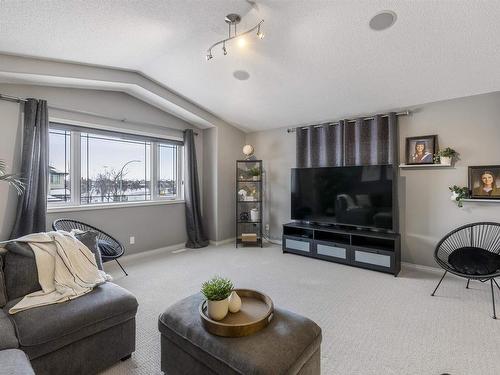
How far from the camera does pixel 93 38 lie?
2.58 m

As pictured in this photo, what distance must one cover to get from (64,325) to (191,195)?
3.23 m

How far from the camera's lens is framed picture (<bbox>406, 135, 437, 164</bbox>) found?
343 cm

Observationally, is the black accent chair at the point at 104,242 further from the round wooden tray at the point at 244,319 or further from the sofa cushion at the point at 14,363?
the round wooden tray at the point at 244,319

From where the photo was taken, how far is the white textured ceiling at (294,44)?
7.23ft

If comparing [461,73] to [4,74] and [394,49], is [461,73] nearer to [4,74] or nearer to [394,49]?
[394,49]

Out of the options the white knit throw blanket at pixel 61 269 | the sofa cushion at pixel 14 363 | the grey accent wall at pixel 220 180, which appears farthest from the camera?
the grey accent wall at pixel 220 180

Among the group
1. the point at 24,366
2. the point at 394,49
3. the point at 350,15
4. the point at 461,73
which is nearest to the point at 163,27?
the point at 350,15

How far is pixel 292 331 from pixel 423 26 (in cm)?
267

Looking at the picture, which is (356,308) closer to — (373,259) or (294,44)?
(373,259)

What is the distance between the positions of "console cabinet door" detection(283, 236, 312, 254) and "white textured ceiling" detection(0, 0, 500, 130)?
6.90ft

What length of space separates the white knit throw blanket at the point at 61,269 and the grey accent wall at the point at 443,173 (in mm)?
3733

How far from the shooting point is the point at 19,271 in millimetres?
1824

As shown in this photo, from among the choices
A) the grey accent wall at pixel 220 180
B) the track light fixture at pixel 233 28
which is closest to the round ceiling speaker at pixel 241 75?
the track light fixture at pixel 233 28

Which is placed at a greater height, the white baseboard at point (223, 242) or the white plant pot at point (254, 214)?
the white plant pot at point (254, 214)
